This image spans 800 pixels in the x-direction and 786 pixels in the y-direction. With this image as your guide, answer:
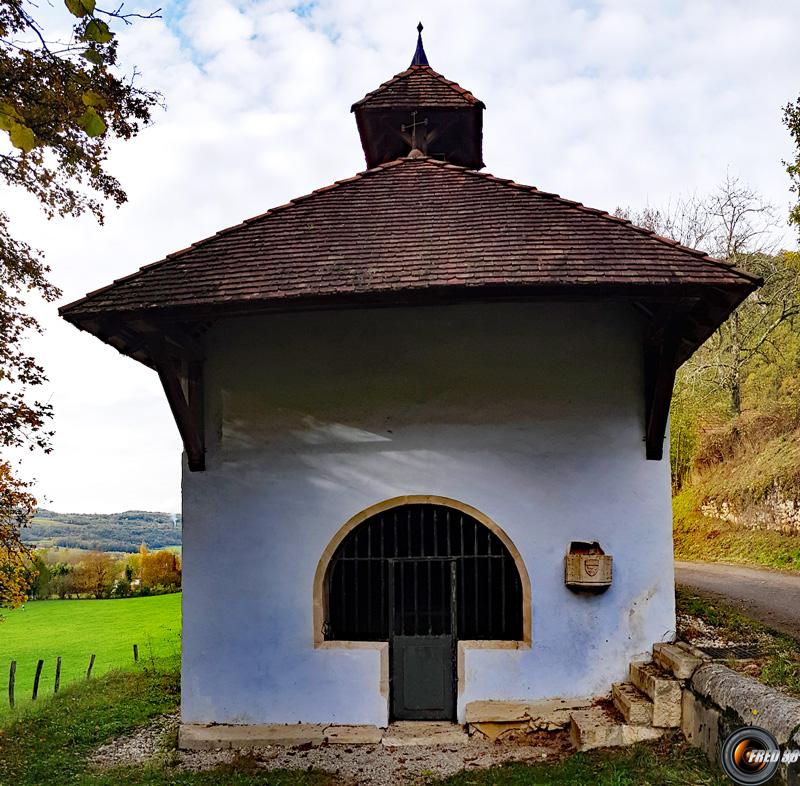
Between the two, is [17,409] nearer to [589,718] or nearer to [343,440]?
[343,440]

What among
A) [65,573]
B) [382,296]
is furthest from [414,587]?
[65,573]

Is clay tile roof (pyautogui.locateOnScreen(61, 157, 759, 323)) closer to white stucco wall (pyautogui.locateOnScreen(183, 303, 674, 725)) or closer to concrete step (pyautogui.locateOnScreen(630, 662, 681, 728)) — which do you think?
white stucco wall (pyautogui.locateOnScreen(183, 303, 674, 725))

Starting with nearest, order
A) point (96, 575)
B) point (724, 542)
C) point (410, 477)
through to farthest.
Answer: point (410, 477)
point (724, 542)
point (96, 575)

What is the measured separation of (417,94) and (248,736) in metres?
7.53

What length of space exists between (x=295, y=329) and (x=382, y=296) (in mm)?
1344

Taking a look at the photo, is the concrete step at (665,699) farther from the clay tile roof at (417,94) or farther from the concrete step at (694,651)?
the clay tile roof at (417,94)

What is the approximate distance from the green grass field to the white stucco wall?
9.11 meters

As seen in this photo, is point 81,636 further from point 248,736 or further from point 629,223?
point 629,223

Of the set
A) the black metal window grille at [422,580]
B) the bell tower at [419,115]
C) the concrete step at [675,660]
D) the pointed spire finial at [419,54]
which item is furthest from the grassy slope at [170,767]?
the pointed spire finial at [419,54]

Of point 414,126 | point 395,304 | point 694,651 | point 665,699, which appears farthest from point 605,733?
point 414,126

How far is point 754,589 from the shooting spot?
33.0 ft

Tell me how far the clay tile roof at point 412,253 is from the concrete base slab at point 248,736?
3.61m

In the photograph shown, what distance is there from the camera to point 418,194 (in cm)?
665

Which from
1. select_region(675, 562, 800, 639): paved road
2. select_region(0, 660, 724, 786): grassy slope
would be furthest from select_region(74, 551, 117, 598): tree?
select_region(675, 562, 800, 639): paved road
